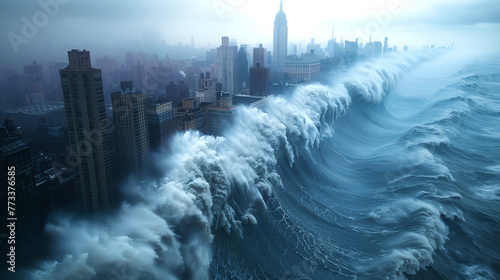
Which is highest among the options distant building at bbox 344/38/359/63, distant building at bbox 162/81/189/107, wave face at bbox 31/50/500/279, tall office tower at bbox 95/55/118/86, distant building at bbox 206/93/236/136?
distant building at bbox 344/38/359/63

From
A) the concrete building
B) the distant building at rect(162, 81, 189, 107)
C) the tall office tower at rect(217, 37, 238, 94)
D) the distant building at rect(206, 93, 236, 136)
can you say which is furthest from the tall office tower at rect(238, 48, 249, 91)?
the distant building at rect(206, 93, 236, 136)

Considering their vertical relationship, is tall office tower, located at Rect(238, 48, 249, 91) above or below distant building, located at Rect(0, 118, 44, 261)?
above

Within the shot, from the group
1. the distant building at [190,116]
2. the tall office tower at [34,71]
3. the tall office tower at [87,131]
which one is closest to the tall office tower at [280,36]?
the distant building at [190,116]

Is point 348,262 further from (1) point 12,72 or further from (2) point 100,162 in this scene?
(1) point 12,72

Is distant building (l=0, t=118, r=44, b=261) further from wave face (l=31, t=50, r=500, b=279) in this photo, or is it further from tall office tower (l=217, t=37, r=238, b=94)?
tall office tower (l=217, t=37, r=238, b=94)

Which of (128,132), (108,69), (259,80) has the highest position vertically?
(108,69)

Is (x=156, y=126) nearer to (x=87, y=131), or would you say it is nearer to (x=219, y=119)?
(x=87, y=131)

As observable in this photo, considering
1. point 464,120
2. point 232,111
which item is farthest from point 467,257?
point 464,120

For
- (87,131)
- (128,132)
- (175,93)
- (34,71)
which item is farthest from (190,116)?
(34,71)
